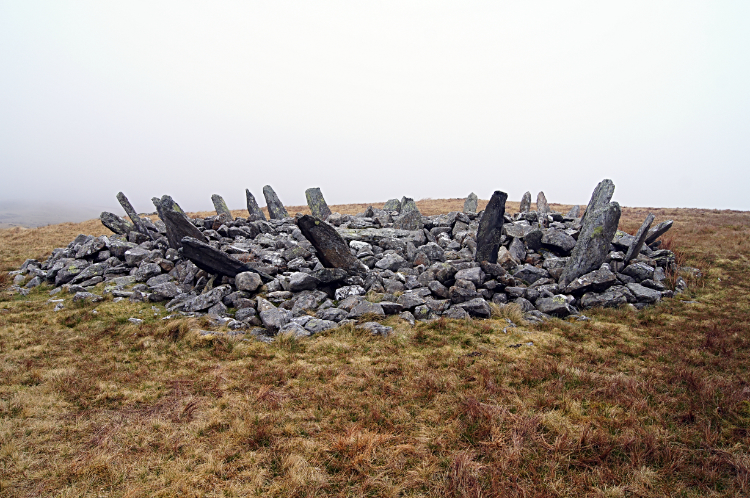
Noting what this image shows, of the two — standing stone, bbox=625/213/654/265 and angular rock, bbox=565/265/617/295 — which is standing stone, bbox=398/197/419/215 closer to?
angular rock, bbox=565/265/617/295

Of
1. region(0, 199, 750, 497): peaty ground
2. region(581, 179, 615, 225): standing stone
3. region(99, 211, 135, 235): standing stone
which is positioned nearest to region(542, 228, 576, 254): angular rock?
region(581, 179, 615, 225): standing stone

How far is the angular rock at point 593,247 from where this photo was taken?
1142cm

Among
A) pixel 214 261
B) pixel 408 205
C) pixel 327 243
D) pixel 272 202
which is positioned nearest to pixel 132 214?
pixel 272 202

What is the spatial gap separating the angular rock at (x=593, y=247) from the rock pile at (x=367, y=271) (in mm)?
35

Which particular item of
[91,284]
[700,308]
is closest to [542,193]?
[700,308]

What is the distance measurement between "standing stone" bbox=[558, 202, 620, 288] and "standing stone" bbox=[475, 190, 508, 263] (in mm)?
2435

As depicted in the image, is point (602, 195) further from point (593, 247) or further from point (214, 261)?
point (214, 261)

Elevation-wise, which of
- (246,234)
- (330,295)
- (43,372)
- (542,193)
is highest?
(542,193)

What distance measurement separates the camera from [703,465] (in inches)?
162

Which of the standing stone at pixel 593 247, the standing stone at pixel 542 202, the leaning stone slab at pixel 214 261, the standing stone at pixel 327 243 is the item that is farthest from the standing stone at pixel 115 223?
the standing stone at pixel 542 202

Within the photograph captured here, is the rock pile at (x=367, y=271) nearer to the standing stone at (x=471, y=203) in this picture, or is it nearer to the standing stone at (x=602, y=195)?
the standing stone at (x=602, y=195)

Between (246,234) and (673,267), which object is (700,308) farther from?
(246,234)

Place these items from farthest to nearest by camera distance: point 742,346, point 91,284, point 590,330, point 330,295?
1. point 91,284
2. point 330,295
3. point 590,330
4. point 742,346

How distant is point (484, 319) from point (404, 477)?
6114mm
